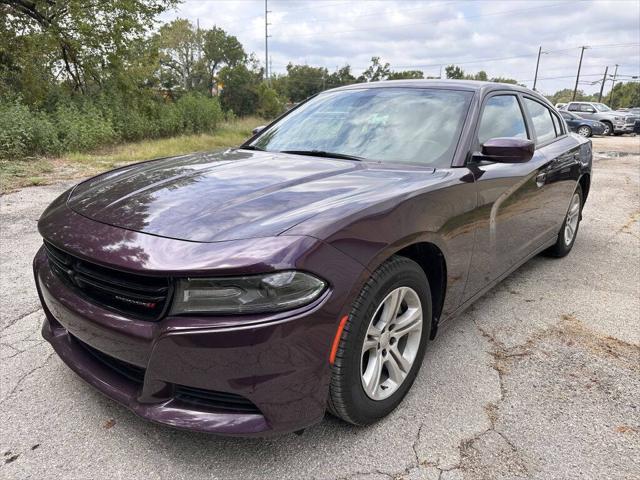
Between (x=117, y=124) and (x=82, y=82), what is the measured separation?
2.23 m

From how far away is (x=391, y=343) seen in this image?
2078 mm

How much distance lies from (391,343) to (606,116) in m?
27.2

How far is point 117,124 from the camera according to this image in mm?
14648

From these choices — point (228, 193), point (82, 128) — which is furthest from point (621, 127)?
point (228, 193)

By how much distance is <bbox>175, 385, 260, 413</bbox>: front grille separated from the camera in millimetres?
1644

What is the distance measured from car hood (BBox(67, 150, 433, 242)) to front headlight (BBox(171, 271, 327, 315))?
6.8 inches

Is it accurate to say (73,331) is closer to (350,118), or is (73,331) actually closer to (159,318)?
(159,318)

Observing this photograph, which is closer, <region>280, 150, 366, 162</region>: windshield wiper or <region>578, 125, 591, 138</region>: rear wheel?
<region>280, 150, 366, 162</region>: windshield wiper

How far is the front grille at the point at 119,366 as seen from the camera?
1782 mm

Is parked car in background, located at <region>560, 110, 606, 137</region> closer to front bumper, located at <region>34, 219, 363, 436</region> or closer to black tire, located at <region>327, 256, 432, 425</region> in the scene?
black tire, located at <region>327, 256, 432, 425</region>

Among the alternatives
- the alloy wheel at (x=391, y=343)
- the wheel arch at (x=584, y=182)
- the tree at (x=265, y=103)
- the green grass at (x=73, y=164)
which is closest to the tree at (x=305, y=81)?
the tree at (x=265, y=103)

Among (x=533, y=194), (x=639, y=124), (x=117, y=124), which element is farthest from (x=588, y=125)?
(x=533, y=194)

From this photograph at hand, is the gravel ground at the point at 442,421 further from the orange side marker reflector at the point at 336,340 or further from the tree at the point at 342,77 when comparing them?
the tree at the point at 342,77

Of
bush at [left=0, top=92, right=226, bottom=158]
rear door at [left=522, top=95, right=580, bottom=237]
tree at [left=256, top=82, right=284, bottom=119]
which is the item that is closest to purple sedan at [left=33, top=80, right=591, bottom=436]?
rear door at [left=522, top=95, right=580, bottom=237]
